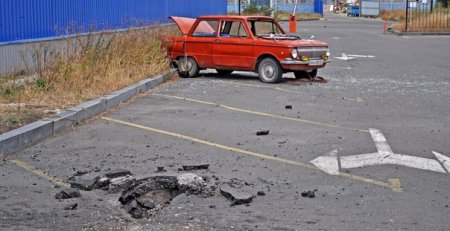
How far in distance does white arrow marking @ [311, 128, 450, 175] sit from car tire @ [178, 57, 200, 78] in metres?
8.92

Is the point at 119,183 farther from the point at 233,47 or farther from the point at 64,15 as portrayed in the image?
the point at 64,15

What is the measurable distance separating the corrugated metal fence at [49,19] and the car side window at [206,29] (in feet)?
7.16

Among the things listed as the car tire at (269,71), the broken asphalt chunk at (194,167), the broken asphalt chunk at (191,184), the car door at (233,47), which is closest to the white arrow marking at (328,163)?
the broken asphalt chunk at (194,167)

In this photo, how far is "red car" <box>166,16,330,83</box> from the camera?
614 inches

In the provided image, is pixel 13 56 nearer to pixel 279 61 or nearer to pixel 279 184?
pixel 279 61

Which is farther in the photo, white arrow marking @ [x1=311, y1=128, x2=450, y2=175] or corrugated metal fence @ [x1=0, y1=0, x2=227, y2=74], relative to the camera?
corrugated metal fence @ [x1=0, y1=0, x2=227, y2=74]

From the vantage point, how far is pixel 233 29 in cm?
1667

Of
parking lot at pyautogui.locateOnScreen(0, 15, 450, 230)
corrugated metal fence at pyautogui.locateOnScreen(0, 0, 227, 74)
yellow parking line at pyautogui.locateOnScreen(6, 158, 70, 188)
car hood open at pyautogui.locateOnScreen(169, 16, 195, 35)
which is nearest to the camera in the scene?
parking lot at pyautogui.locateOnScreen(0, 15, 450, 230)

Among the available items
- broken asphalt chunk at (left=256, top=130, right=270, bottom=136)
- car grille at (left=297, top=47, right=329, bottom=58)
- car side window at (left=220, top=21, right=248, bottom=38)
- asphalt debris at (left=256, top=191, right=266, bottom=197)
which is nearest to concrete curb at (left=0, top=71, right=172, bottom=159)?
broken asphalt chunk at (left=256, top=130, right=270, bottom=136)

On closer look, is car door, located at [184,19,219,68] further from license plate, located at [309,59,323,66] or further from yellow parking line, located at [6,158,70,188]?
yellow parking line, located at [6,158,70,188]

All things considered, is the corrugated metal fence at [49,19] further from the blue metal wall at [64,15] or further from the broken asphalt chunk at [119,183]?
the broken asphalt chunk at [119,183]

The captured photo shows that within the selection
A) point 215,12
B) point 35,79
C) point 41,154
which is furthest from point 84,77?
point 215,12

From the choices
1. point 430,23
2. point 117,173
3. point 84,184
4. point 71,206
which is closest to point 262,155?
point 117,173

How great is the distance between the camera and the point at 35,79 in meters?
12.0
